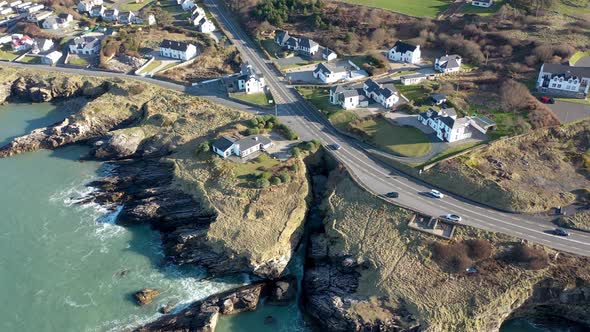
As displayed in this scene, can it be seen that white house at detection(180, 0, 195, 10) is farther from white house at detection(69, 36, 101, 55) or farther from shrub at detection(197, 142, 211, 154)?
shrub at detection(197, 142, 211, 154)

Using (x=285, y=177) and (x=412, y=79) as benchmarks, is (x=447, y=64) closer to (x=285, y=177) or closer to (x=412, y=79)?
(x=412, y=79)

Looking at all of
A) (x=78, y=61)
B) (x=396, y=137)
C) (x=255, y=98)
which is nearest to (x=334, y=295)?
(x=396, y=137)

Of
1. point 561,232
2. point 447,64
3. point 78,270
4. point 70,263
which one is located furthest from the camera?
point 447,64

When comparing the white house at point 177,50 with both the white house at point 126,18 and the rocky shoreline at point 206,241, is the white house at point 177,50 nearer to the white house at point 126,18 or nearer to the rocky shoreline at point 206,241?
the rocky shoreline at point 206,241

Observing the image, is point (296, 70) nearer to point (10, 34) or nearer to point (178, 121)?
point (178, 121)

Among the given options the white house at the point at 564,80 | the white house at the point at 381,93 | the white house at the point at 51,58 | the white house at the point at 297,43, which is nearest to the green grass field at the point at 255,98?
the white house at the point at 381,93

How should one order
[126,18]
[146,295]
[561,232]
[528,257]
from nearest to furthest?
[528,257] → [146,295] → [561,232] → [126,18]
